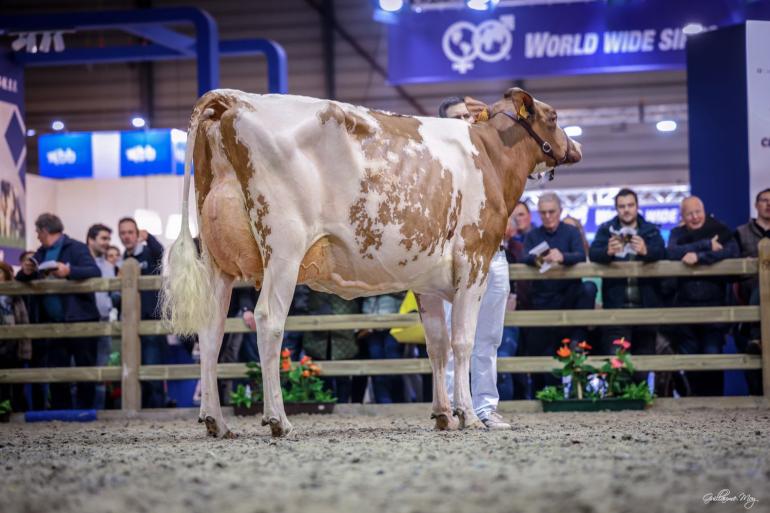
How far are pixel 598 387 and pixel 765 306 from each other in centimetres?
167

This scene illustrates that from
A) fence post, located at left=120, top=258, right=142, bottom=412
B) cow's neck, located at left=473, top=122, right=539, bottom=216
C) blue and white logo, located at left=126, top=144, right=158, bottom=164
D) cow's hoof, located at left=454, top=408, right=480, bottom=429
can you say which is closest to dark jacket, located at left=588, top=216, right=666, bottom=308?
cow's neck, located at left=473, top=122, right=539, bottom=216

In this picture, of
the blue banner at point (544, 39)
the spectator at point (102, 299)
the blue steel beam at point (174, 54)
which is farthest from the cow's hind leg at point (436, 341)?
the blue banner at point (544, 39)

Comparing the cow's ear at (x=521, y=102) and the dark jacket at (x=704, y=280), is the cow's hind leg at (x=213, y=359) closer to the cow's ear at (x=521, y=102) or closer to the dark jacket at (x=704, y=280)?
the cow's ear at (x=521, y=102)

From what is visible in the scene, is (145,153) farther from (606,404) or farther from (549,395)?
(606,404)

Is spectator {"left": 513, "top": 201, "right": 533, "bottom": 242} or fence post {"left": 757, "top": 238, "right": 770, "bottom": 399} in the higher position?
spectator {"left": 513, "top": 201, "right": 533, "bottom": 242}

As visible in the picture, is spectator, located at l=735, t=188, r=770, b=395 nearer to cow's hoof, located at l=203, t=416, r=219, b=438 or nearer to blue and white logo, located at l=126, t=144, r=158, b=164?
cow's hoof, located at l=203, t=416, r=219, b=438

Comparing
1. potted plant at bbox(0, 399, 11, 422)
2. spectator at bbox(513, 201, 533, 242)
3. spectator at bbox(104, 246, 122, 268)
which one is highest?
spectator at bbox(513, 201, 533, 242)

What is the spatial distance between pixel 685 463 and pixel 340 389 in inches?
236

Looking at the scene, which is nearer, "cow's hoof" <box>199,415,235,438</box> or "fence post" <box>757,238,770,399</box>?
"cow's hoof" <box>199,415,235,438</box>

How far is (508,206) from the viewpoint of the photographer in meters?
6.90

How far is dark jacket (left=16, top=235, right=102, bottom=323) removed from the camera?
9586mm

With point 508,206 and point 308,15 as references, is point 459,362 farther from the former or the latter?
point 308,15

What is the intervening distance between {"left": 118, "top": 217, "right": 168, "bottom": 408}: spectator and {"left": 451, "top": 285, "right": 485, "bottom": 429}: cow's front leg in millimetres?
3907

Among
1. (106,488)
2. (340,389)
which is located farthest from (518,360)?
(106,488)
